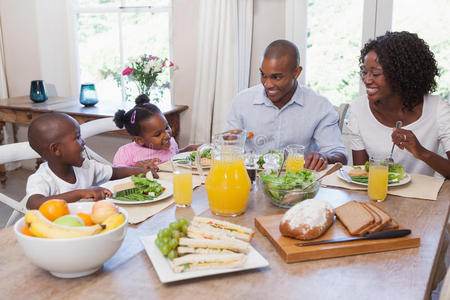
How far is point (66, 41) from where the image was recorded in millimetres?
4188

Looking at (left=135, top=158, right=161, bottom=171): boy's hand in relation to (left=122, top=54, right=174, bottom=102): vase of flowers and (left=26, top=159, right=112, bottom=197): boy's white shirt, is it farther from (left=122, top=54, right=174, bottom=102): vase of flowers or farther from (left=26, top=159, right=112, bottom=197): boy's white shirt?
(left=122, top=54, right=174, bottom=102): vase of flowers

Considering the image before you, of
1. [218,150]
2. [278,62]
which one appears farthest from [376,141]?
[218,150]

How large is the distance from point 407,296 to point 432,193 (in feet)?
2.42

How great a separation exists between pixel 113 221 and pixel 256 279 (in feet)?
1.06

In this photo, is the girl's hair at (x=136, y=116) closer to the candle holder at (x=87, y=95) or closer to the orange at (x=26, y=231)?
the orange at (x=26, y=231)

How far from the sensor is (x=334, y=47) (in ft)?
10.5

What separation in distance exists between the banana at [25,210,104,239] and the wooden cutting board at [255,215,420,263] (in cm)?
42

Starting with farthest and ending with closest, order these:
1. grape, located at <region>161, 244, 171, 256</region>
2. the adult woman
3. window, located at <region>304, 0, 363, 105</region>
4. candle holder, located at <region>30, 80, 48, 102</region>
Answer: candle holder, located at <region>30, 80, 48, 102</region> → window, located at <region>304, 0, 363, 105</region> → the adult woman → grape, located at <region>161, 244, 171, 256</region>

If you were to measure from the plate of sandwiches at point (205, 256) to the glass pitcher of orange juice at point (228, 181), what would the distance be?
231mm

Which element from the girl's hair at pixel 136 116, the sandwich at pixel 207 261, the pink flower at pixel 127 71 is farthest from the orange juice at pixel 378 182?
the pink flower at pixel 127 71

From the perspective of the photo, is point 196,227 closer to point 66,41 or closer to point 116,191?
point 116,191

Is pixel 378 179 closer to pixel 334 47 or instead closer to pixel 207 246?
A: pixel 207 246

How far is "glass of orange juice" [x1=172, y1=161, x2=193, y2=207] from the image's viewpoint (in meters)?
1.36

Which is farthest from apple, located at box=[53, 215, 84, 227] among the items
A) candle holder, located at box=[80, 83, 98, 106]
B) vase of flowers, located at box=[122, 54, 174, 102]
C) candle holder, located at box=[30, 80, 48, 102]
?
candle holder, located at box=[30, 80, 48, 102]
